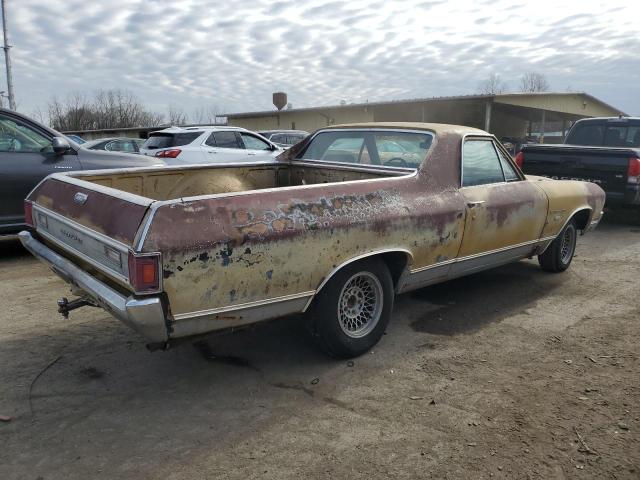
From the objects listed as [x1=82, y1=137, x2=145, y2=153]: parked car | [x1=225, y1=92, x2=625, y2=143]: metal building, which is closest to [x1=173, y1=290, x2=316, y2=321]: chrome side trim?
[x1=82, y1=137, x2=145, y2=153]: parked car

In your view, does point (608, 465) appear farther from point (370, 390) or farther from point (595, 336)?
point (595, 336)

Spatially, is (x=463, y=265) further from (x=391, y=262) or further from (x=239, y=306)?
(x=239, y=306)

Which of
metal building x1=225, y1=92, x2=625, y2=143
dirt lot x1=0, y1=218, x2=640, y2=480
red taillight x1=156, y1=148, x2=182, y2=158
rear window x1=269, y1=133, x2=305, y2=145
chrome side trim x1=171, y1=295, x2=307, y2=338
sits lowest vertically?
dirt lot x1=0, y1=218, x2=640, y2=480

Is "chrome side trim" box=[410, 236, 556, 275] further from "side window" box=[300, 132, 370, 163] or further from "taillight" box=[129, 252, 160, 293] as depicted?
"taillight" box=[129, 252, 160, 293]

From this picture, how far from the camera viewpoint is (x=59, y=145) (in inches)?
257

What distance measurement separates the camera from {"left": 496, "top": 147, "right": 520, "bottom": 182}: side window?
5.02 metres

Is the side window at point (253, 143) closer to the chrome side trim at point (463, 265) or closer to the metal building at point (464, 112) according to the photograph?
the chrome side trim at point (463, 265)

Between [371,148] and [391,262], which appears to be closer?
[391,262]

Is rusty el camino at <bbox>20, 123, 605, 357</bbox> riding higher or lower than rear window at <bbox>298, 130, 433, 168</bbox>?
lower

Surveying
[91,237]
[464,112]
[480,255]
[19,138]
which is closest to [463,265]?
[480,255]

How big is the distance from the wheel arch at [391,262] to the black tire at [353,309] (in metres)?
0.07

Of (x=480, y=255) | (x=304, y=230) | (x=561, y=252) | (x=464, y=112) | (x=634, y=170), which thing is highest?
(x=464, y=112)

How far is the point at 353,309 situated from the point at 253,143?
9.75 meters

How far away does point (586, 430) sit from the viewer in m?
2.90
